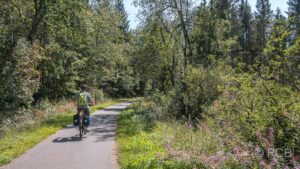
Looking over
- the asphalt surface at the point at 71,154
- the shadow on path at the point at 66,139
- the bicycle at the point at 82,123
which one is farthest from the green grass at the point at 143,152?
the shadow on path at the point at 66,139

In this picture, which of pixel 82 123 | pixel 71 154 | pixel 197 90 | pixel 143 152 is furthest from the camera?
pixel 197 90

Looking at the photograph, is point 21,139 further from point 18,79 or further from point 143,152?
point 18,79

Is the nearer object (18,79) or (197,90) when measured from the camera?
(18,79)

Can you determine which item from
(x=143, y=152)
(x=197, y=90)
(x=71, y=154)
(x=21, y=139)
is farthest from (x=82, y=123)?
(x=197, y=90)

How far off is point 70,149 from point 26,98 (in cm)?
901

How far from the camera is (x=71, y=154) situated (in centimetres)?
1087

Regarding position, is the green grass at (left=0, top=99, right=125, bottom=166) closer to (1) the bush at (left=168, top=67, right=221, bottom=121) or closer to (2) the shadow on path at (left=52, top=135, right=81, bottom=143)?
(2) the shadow on path at (left=52, top=135, right=81, bottom=143)

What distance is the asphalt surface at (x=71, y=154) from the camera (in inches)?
374

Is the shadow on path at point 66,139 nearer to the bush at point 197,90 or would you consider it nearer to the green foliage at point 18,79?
the green foliage at point 18,79

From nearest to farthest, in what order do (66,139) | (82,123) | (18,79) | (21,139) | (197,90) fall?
1. (21,139)
2. (66,139)
3. (82,123)
4. (18,79)
5. (197,90)

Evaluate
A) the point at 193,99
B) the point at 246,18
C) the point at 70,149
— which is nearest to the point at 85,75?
the point at 193,99

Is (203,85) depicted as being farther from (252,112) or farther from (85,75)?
(85,75)

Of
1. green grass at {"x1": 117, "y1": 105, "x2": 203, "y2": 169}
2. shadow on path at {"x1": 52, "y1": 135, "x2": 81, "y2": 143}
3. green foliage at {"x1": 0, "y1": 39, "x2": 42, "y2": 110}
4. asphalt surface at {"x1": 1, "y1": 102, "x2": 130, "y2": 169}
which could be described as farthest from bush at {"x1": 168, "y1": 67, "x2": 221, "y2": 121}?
green foliage at {"x1": 0, "y1": 39, "x2": 42, "y2": 110}

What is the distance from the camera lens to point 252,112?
8867mm
